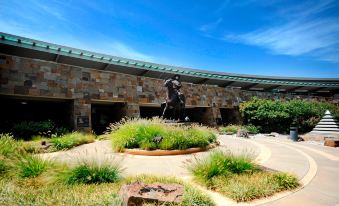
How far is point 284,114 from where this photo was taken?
853 inches

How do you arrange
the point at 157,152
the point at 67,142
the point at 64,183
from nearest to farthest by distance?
the point at 64,183, the point at 157,152, the point at 67,142

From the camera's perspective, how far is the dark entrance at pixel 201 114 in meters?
23.6

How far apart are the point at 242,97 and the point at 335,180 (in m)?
21.8

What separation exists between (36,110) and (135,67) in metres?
9.61

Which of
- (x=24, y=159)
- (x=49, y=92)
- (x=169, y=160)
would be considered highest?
(x=49, y=92)

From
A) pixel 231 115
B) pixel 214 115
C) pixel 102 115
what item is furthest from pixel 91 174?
pixel 231 115

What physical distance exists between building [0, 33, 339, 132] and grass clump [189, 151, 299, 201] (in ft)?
40.3

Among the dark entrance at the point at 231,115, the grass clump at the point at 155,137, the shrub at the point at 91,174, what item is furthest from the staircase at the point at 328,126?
the shrub at the point at 91,174

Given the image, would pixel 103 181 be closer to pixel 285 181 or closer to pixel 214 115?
pixel 285 181

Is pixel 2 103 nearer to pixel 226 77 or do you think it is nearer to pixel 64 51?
pixel 64 51

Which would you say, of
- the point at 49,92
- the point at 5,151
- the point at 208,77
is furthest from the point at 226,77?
the point at 5,151

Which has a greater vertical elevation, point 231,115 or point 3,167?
point 3,167

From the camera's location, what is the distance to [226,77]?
30.0m

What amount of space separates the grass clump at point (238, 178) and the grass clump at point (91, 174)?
2002mm
